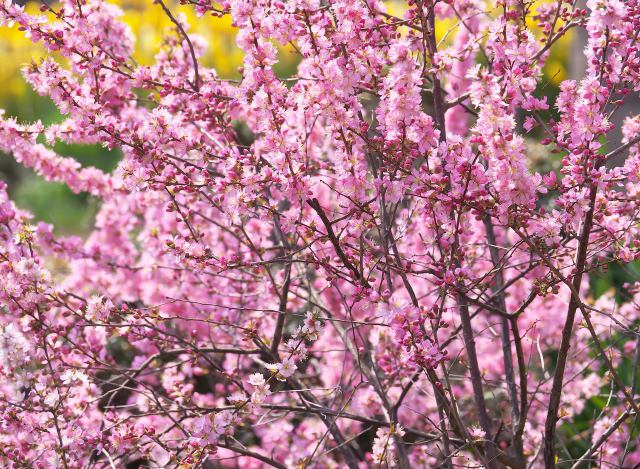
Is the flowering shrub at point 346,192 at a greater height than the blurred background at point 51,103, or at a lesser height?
lesser

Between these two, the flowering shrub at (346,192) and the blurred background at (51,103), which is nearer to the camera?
the flowering shrub at (346,192)

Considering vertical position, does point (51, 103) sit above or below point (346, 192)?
above

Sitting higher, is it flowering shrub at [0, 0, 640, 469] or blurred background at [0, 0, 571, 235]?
blurred background at [0, 0, 571, 235]

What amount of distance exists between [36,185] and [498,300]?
744 centimetres

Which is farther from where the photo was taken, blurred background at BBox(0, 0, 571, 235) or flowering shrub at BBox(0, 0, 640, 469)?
blurred background at BBox(0, 0, 571, 235)

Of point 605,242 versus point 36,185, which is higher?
point 36,185

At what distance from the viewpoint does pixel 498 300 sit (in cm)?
315

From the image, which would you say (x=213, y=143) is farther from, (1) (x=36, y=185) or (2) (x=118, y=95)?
(1) (x=36, y=185)

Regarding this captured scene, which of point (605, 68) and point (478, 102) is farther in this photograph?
point (605, 68)

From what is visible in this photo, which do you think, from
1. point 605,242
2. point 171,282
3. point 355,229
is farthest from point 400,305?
point 171,282

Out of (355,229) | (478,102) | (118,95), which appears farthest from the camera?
(118,95)

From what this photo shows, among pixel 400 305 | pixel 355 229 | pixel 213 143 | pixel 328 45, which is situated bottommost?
pixel 400 305

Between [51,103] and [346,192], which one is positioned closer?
[346,192]

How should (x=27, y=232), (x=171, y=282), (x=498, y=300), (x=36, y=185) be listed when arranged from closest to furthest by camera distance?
(x=27, y=232)
(x=498, y=300)
(x=171, y=282)
(x=36, y=185)
